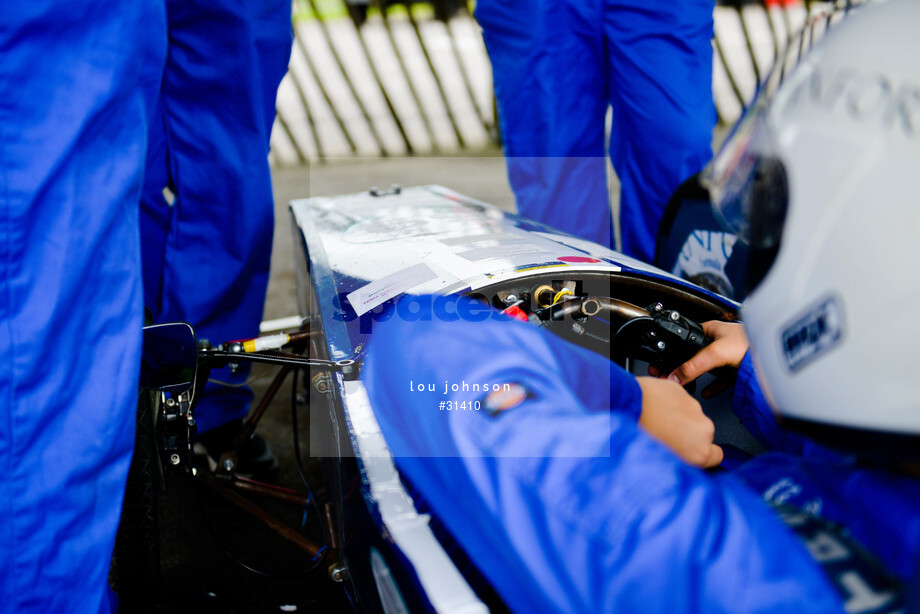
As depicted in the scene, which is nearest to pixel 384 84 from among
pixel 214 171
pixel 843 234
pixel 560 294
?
pixel 214 171

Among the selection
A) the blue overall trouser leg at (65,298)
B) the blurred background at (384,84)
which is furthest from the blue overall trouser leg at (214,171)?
the blurred background at (384,84)

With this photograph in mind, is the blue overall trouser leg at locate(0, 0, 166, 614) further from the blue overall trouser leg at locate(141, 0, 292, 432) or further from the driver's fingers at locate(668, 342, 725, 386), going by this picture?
the driver's fingers at locate(668, 342, 725, 386)

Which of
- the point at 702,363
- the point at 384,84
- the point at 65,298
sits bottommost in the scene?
the point at 702,363

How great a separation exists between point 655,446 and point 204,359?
0.84 metres

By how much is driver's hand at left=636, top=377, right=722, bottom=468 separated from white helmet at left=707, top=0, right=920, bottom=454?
150 mm

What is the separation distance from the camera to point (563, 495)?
55 cm

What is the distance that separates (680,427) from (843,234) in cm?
31

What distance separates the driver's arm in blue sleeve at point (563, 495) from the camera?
51 centimetres

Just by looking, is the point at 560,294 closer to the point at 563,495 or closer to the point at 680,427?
the point at 680,427

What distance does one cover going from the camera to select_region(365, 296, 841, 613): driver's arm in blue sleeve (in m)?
0.51

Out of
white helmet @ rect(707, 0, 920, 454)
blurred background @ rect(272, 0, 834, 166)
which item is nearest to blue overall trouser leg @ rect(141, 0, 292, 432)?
white helmet @ rect(707, 0, 920, 454)

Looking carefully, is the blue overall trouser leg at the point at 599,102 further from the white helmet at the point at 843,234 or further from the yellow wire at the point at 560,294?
the white helmet at the point at 843,234

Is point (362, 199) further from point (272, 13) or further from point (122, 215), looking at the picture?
point (122, 215)

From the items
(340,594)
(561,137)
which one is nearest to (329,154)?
(561,137)
